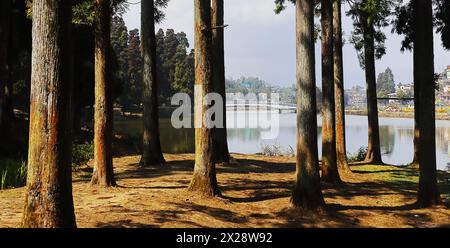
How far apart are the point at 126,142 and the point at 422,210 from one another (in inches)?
657

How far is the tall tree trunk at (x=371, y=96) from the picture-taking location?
55.7 feet

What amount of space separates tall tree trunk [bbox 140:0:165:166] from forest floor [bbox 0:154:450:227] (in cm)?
93

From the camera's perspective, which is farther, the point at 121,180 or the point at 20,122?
the point at 20,122

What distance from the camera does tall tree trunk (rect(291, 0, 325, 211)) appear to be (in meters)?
8.05

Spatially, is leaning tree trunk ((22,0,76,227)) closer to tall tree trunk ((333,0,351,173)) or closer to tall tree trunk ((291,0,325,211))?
tall tree trunk ((291,0,325,211))

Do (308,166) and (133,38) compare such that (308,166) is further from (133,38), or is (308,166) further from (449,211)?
(133,38)

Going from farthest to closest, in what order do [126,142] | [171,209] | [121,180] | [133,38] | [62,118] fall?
[133,38]
[126,142]
[121,180]
[171,209]
[62,118]

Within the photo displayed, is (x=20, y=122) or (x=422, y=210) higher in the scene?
(x=20, y=122)

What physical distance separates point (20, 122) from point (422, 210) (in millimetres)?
17839

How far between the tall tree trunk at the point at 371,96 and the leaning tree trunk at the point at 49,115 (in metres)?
14.6
